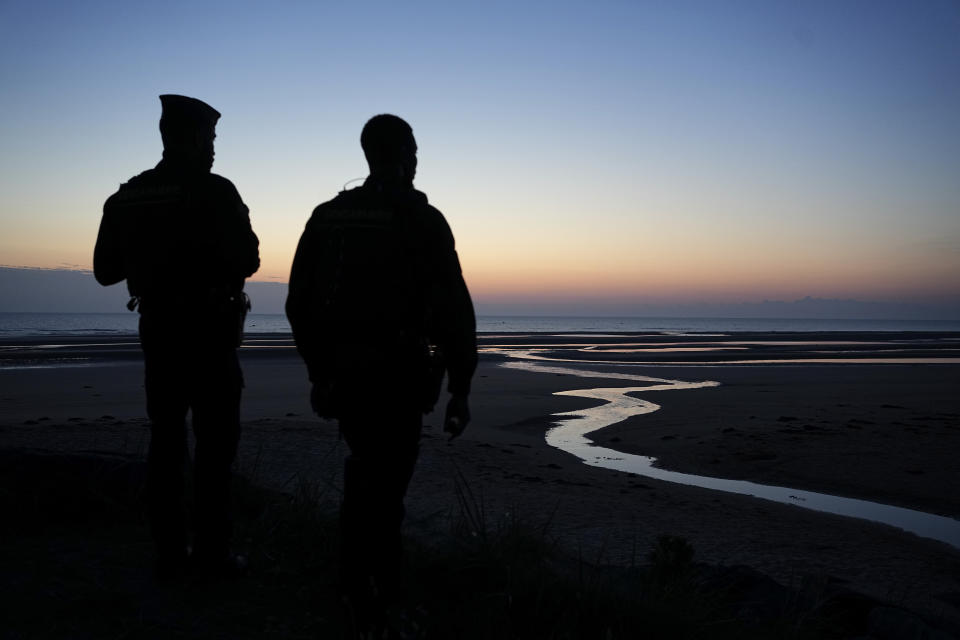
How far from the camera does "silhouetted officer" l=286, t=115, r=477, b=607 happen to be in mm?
2426

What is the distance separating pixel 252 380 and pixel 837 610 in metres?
17.3

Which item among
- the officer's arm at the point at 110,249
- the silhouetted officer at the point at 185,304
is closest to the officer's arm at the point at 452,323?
the silhouetted officer at the point at 185,304

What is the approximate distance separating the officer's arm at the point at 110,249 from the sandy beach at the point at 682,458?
1.76 metres

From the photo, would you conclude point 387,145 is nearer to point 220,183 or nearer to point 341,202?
point 341,202

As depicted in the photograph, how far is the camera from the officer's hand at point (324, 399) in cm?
251

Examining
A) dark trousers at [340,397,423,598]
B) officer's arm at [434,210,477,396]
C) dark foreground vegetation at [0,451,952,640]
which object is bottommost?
dark foreground vegetation at [0,451,952,640]

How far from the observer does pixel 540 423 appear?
12320mm

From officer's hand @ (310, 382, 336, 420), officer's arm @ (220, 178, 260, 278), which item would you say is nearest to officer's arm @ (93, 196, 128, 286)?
officer's arm @ (220, 178, 260, 278)

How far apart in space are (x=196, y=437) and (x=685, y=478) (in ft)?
22.6

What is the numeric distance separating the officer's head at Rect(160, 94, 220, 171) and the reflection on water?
686 cm

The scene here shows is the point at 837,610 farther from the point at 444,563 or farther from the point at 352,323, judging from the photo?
the point at 352,323

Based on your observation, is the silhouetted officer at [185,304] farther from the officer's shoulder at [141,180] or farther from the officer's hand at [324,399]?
the officer's hand at [324,399]

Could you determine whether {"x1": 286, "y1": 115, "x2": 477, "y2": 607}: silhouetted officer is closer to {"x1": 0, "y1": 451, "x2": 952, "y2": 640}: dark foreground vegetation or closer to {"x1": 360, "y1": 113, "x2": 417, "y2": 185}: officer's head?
{"x1": 360, "y1": 113, "x2": 417, "y2": 185}: officer's head

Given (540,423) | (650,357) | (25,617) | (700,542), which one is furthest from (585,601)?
(650,357)
